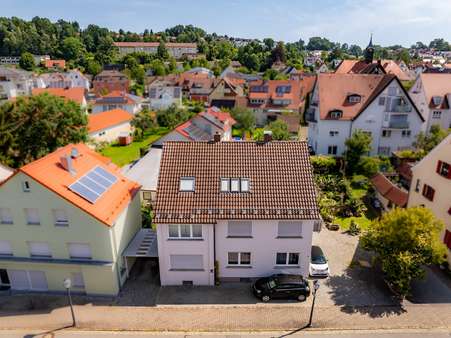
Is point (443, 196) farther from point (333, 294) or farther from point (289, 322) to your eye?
point (289, 322)

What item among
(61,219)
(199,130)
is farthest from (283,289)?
(199,130)

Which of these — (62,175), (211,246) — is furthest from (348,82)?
(62,175)

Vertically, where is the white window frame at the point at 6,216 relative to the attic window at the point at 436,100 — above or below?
below

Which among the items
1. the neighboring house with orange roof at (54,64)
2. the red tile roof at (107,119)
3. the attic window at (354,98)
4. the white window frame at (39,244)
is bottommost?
the white window frame at (39,244)

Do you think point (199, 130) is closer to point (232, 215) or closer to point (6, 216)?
point (232, 215)

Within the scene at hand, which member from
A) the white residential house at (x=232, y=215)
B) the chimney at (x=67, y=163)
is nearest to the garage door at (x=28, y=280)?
the chimney at (x=67, y=163)

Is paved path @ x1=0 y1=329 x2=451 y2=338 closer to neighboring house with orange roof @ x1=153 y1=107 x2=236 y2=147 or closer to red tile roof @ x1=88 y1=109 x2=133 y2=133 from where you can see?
neighboring house with orange roof @ x1=153 y1=107 x2=236 y2=147

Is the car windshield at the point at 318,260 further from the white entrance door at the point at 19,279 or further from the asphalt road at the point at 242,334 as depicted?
the white entrance door at the point at 19,279
